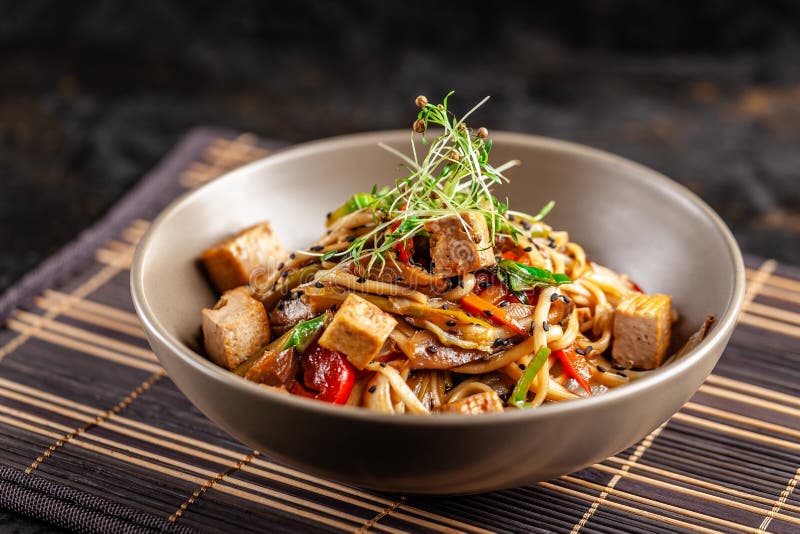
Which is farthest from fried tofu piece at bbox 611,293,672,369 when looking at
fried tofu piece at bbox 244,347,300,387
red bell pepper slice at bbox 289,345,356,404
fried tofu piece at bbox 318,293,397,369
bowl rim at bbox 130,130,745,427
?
fried tofu piece at bbox 244,347,300,387

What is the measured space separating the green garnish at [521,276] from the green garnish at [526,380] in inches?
12.7

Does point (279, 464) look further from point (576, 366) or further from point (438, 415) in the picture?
point (576, 366)

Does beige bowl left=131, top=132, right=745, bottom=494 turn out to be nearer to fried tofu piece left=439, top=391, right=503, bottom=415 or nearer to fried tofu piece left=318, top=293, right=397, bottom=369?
fried tofu piece left=439, top=391, right=503, bottom=415

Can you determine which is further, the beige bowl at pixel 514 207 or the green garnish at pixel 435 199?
the green garnish at pixel 435 199

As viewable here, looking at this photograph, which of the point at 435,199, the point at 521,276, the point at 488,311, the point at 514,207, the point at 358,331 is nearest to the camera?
the point at 358,331

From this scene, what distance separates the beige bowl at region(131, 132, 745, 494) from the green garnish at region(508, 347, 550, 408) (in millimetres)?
366

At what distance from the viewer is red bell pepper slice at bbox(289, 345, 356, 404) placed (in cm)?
359

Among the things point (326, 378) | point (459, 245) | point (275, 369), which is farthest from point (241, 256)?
point (459, 245)

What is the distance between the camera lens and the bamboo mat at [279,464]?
3604mm

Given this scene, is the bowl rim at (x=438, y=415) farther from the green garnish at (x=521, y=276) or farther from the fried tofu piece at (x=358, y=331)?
the green garnish at (x=521, y=276)

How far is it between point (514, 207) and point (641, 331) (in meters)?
1.22

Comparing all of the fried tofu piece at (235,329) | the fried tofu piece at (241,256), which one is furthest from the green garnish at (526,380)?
the fried tofu piece at (241,256)

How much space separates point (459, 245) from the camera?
3641 mm

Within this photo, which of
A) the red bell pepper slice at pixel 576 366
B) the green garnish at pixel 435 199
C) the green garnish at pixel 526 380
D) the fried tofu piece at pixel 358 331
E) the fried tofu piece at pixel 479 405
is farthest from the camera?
the red bell pepper slice at pixel 576 366
